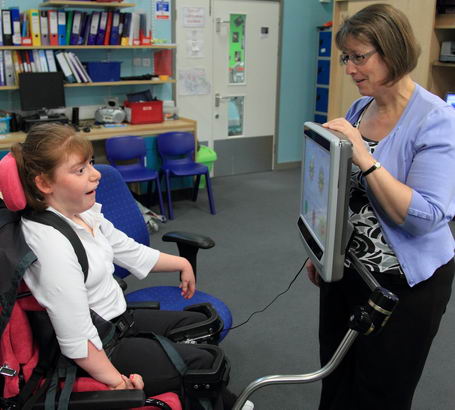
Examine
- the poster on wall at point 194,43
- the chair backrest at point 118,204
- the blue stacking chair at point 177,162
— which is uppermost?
the poster on wall at point 194,43

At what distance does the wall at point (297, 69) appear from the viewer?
587cm

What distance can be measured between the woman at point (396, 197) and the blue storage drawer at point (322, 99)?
459cm

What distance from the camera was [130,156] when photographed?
14.6ft

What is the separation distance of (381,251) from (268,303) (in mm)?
1732

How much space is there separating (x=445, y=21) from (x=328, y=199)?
12.2ft

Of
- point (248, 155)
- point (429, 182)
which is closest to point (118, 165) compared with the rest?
point (248, 155)

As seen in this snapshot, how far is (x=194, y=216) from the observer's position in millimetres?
4594

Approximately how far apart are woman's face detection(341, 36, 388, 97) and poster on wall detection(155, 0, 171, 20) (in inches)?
158

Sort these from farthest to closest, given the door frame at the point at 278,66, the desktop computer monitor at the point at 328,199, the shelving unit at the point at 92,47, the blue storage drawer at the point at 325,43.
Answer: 1. the blue storage drawer at the point at 325,43
2. the door frame at the point at 278,66
3. the shelving unit at the point at 92,47
4. the desktop computer monitor at the point at 328,199

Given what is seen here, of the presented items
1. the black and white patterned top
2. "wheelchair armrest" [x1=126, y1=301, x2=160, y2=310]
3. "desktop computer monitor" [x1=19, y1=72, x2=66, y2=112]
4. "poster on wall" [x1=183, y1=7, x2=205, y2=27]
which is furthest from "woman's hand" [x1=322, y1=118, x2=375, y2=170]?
"poster on wall" [x1=183, y1=7, x2=205, y2=27]

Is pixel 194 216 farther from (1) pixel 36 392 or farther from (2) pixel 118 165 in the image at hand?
(1) pixel 36 392

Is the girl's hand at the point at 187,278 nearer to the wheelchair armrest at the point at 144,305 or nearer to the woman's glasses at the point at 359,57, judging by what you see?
the wheelchair armrest at the point at 144,305

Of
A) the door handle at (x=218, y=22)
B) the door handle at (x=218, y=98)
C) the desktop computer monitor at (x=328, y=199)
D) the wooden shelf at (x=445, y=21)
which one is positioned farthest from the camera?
the door handle at (x=218, y=98)

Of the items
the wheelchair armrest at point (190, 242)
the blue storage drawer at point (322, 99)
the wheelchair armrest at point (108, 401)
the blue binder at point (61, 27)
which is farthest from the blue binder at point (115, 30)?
the wheelchair armrest at point (108, 401)
